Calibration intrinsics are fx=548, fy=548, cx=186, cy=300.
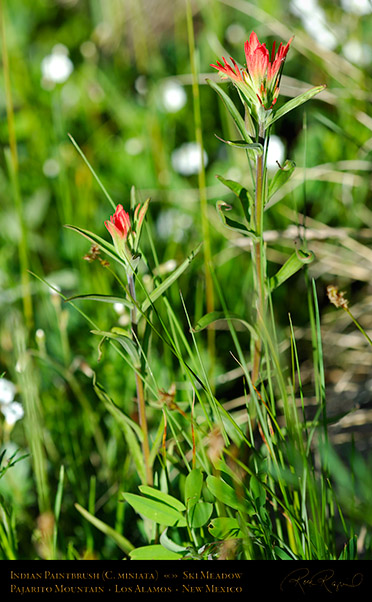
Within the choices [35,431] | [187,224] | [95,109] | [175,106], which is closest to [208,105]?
[175,106]

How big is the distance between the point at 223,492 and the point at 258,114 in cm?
48

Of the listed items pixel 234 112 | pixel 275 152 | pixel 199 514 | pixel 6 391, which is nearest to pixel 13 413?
pixel 6 391

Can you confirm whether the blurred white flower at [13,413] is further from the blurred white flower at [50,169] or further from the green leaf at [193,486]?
the blurred white flower at [50,169]

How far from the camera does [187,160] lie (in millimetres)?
1646

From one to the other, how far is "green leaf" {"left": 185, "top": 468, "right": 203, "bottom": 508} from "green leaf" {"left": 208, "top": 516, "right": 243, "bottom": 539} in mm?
39

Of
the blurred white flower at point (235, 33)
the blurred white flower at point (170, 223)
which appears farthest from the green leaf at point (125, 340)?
the blurred white flower at point (235, 33)

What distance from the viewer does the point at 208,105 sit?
183 cm

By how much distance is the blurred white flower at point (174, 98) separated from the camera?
1757 millimetres

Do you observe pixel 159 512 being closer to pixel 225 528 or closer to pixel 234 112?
pixel 225 528

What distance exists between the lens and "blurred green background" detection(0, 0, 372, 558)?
1072mm

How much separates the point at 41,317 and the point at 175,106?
844 millimetres

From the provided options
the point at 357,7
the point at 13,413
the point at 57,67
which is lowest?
the point at 13,413
